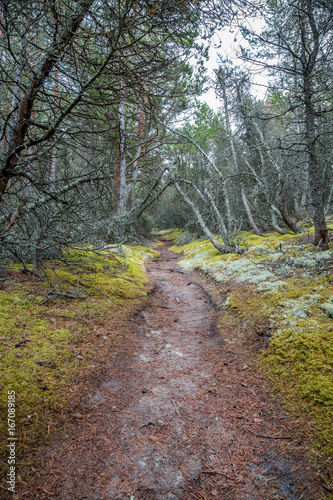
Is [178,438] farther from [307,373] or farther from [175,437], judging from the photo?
[307,373]

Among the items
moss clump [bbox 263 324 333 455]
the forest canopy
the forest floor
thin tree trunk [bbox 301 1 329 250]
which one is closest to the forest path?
the forest floor

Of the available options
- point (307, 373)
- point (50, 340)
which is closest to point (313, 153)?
point (307, 373)

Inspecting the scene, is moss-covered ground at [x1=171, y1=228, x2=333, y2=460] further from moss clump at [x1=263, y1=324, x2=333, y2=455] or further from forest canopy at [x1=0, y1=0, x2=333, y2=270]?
forest canopy at [x1=0, y1=0, x2=333, y2=270]

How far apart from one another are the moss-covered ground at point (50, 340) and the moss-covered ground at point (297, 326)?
239 cm

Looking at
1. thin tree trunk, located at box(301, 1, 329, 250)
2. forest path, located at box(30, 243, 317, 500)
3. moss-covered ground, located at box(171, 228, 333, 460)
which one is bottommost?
forest path, located at box(30, 243, 317, 500)

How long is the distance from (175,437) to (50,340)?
1.96 m

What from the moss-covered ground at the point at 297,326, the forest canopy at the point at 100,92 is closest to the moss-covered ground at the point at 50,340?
the forest canopy at the point at 100,92

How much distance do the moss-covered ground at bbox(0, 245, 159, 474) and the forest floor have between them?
0.21m

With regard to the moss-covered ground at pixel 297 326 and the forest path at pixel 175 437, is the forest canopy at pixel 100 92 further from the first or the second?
the forest path at pixel 175 437

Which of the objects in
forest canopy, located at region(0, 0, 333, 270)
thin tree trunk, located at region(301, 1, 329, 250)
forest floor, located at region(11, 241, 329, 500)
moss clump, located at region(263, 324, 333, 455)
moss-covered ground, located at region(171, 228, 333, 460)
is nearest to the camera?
forest floor, located at region(11, 241, 329, 500)

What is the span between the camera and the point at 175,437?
2.33 meters

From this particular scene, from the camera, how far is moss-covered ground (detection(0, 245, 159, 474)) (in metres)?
2.22

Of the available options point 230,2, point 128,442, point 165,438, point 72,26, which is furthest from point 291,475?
point 230,2

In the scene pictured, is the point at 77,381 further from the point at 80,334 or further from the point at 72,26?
the point at 72,26
